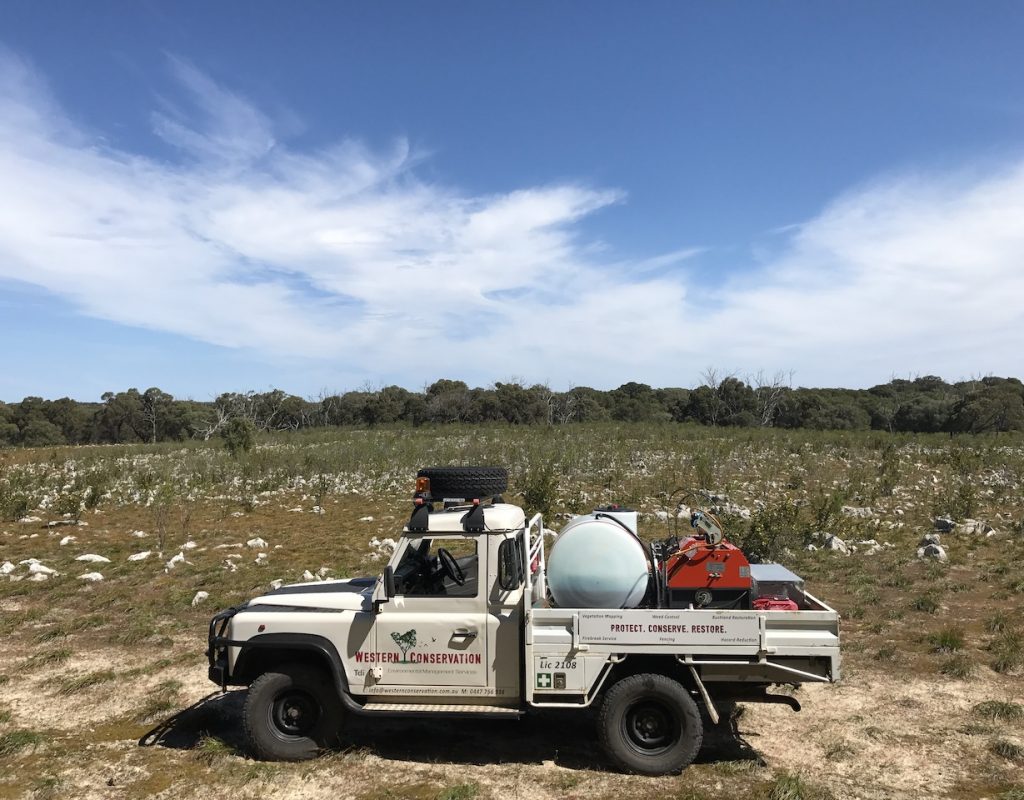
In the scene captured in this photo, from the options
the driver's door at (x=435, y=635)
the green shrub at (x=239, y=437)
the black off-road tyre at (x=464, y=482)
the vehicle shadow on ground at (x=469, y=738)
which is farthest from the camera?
the green shrub at (x=239, y=437)

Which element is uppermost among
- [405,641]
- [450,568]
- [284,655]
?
[450,568]

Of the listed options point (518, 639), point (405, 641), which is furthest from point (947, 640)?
point (405, 641)

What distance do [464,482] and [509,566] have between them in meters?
0.82

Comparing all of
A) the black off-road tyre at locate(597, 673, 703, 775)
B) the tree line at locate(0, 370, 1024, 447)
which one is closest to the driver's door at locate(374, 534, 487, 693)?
the black off-road tyre at locate(597, 673, 703, 775)

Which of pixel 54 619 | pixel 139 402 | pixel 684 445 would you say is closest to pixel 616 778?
pixel 54 619

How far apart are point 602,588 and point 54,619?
833cm

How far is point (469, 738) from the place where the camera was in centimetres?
622

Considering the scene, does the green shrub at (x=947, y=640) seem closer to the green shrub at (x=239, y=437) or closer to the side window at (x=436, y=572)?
the side window at (x=436, y=572)

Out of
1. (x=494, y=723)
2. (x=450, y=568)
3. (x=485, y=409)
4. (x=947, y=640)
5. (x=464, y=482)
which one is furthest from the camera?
→ (x=485, y=409)

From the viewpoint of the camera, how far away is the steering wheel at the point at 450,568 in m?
5.77

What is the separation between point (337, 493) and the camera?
64.6 ft

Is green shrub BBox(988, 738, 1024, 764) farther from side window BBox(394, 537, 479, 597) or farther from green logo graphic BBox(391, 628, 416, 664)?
green logo graphic BBox(391, 628, 416, 664)

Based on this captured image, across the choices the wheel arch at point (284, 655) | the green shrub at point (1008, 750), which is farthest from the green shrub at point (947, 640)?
the wheel arch at point (284, 655)

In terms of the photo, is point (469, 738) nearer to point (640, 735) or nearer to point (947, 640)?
point (640, 735)
